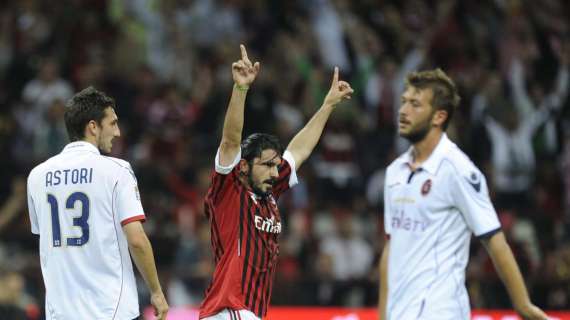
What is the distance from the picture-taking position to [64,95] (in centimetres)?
1427

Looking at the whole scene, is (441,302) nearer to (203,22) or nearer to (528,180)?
(528,180)

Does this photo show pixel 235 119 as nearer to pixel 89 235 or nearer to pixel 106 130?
pixel 106 130

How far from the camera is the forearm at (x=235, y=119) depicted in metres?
6.69

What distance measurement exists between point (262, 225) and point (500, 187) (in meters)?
8.25

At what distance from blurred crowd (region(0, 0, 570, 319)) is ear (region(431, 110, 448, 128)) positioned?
5784mm

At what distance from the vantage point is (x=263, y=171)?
23.4 feet

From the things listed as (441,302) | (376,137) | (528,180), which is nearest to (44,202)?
(441,302)

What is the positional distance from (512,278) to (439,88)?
1294 mm

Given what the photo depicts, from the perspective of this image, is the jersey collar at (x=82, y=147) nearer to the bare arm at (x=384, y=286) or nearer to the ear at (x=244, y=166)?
the ear at (x=244, y=166)

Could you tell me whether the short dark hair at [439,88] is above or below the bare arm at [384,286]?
above

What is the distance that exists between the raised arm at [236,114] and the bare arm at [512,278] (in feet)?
5.31

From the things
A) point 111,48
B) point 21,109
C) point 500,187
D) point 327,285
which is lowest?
point 327,285

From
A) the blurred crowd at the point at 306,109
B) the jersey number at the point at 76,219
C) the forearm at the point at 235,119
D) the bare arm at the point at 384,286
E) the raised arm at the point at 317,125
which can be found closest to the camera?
the forearm at the point at 235,119

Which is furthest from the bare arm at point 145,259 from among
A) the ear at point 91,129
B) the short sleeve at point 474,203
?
the short sleeve at point 474,203
